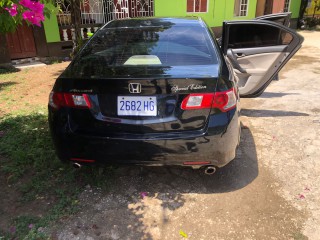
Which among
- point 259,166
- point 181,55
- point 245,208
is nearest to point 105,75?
point 181,55

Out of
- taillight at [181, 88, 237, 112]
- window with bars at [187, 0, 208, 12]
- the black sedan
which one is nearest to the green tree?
the black sedan

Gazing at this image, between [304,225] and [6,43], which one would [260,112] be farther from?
[6,43]

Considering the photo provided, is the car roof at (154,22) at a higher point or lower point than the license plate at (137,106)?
higher

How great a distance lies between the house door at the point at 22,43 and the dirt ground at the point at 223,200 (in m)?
6.72

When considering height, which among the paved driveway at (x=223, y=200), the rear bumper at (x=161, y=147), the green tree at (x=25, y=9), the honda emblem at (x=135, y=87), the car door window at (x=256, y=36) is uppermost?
the green tree at (x=25, y=9)

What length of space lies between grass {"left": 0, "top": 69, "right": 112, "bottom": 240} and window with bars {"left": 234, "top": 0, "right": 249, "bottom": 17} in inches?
517

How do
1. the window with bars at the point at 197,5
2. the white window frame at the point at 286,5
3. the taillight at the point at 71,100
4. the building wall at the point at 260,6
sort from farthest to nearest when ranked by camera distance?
the white window frame at the point at 286,5 < the building wall at the point at 260,6 < the window with bars at the point at 197,5 < the taillight at the point at 71,100

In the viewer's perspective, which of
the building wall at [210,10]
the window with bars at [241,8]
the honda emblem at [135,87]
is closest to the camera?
the honda emblem at [135,87]

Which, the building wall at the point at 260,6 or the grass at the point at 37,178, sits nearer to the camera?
the grass at the point at 37,178

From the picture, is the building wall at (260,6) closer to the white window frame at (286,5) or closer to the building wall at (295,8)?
the white window frame at (286,5)

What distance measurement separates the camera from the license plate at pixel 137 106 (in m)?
2.28

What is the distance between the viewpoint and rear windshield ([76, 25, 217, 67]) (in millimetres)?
2609

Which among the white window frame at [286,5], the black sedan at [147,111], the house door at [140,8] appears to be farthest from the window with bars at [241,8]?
the black sedan at [147,111]

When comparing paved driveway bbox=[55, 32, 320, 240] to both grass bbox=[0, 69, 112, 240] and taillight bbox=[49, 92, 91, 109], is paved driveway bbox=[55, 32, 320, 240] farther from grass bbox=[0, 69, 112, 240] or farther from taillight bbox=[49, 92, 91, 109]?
taillight bbox=[49, 92, 91, 109]
